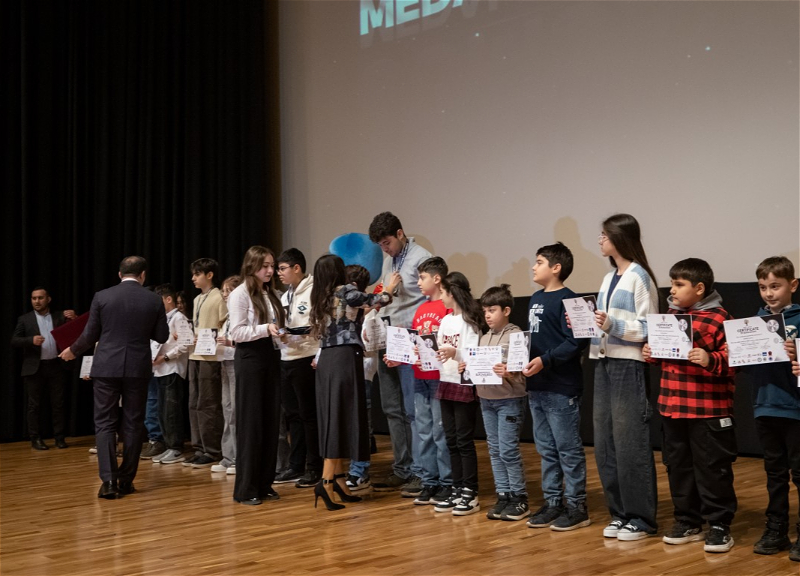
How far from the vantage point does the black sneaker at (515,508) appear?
162 inches

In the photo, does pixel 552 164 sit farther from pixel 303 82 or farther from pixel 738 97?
pixel 303 82

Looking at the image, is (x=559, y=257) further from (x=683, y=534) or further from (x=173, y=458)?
(x=173, y=458)

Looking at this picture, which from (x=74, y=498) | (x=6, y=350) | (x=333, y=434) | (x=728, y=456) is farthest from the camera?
(x=6, y=350)

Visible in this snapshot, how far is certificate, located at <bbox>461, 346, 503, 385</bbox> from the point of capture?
4.05 metres

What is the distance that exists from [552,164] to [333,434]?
11.2 ft

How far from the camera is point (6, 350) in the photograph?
805cm

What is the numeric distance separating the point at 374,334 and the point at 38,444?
13.7 feet

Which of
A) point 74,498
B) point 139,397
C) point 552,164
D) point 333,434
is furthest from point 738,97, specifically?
point 74,498

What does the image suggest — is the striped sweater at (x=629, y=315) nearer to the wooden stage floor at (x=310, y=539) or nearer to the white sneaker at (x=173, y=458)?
the wooden stage floor at (x=310, y=539)

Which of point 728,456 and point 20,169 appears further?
point 20,169

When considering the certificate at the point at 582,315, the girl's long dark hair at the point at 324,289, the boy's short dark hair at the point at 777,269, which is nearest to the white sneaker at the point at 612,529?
the certificate at the point at 582,315

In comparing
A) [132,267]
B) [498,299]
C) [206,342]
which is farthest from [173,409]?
[498,299]

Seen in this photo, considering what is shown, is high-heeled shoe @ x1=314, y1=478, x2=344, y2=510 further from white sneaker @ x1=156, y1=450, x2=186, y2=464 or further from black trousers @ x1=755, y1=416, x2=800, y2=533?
white sneaker @ x1=156, y1=450, x2=186, y2=464

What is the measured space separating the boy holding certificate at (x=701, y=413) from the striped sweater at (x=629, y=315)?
0.08m
